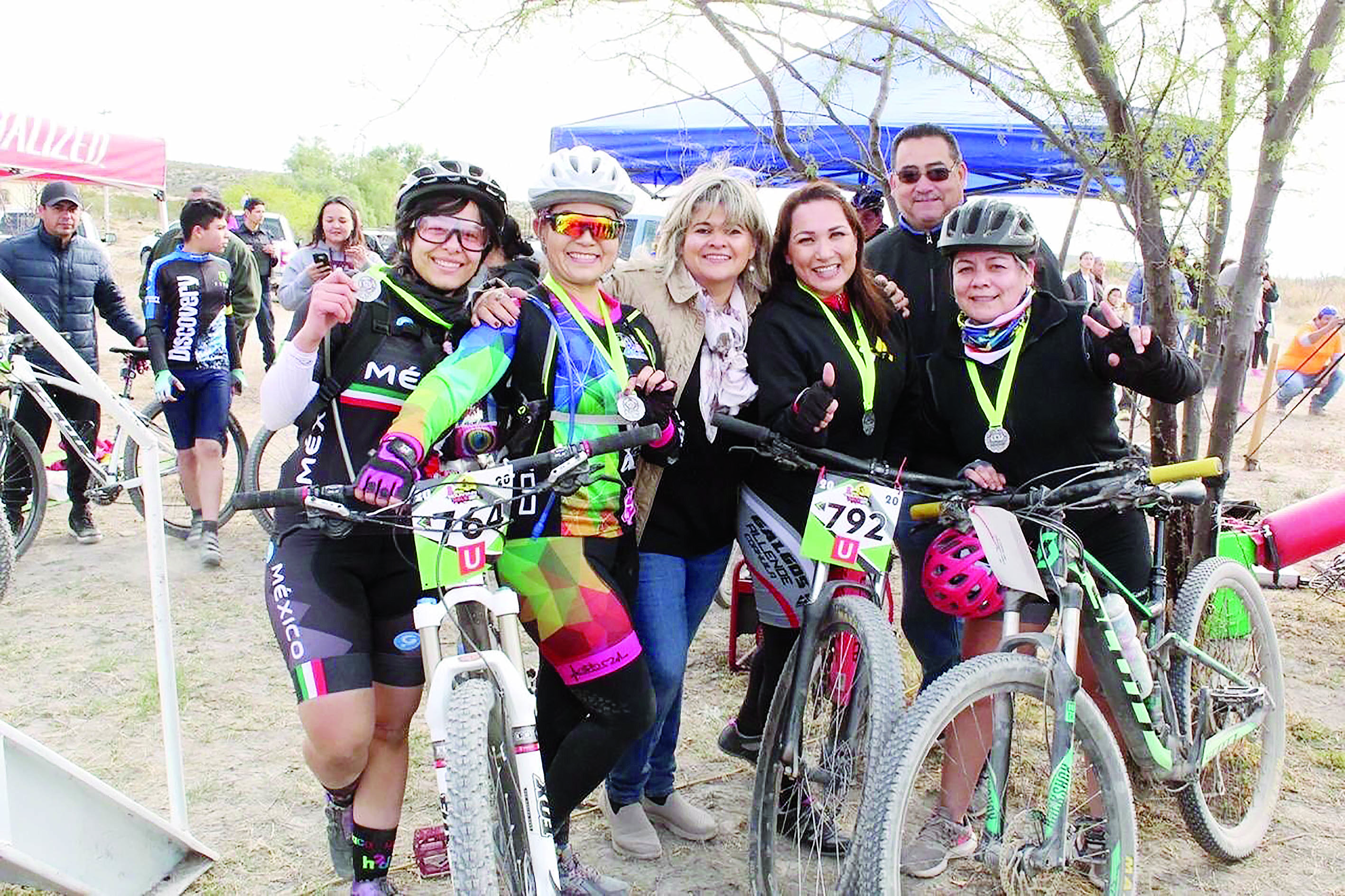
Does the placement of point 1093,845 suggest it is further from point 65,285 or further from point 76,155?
point 76,155

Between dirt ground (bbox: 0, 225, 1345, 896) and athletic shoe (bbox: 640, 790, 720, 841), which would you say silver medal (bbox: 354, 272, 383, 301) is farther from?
athletic shoe (bbox: 640, 790, 720, 841)

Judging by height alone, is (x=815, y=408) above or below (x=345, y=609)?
above

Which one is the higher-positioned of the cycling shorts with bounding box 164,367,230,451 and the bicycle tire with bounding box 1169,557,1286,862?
the cycling shorts with bounding box 164,367,230,451

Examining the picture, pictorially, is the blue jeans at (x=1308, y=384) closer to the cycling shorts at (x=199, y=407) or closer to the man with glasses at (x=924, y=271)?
the man with glasses at (x=924, y=271)

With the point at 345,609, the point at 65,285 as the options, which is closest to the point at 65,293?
the point at 65,285

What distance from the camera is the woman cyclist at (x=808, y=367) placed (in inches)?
109

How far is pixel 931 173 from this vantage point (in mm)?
3354

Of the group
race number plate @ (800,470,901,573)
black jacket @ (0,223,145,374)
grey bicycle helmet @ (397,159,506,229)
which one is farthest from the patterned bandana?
black jacket @ (0,223,145,374)

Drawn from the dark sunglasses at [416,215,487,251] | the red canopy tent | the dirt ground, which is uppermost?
the red canopy tent

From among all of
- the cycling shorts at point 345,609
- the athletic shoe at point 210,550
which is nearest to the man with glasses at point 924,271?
the cycling shorts at point 345,609

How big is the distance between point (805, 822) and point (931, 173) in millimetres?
2129

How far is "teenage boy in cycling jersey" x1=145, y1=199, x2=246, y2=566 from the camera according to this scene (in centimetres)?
565

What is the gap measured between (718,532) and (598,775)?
0.77 meters

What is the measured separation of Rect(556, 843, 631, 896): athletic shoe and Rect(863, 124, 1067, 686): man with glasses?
1186mm
